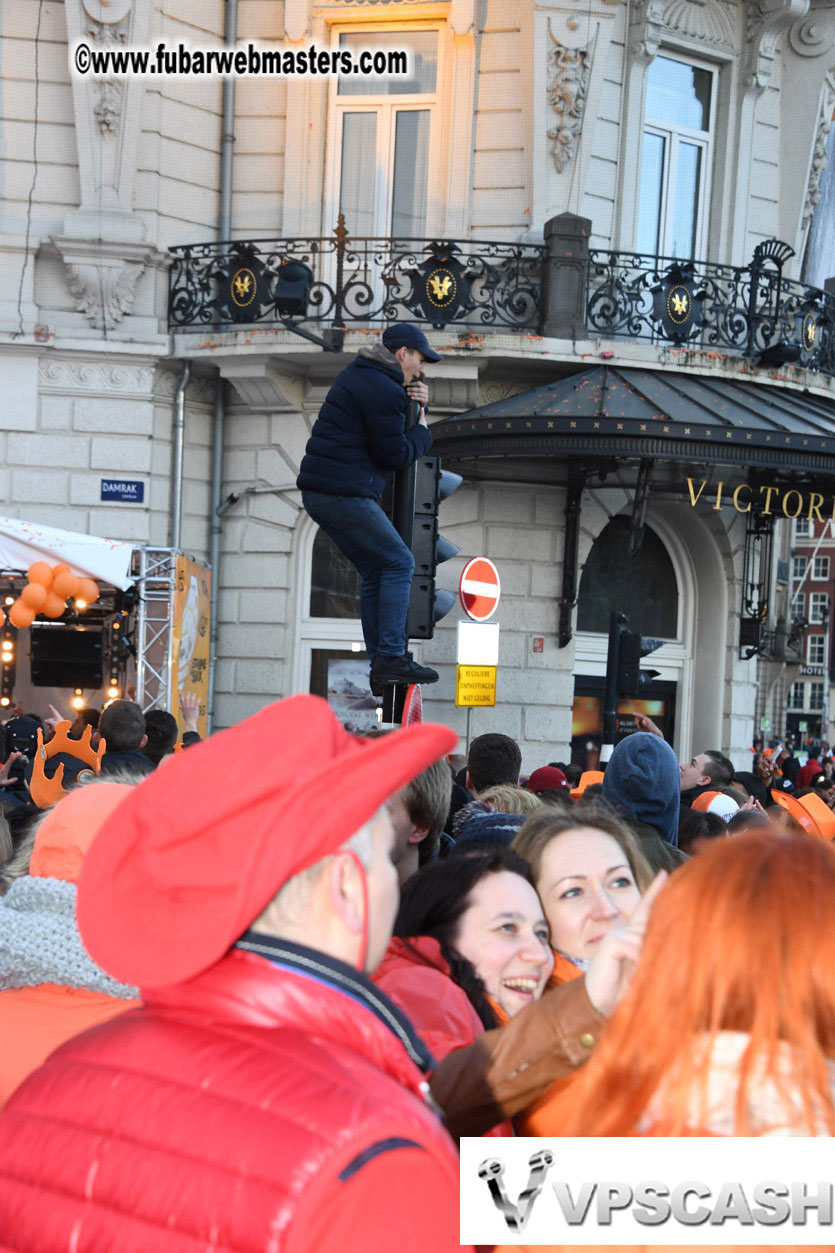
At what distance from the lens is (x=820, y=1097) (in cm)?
159

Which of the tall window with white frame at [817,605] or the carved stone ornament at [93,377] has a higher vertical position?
the carved stone ornament at [93,377]

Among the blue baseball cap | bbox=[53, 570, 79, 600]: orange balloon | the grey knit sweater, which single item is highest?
the blue baseball cap

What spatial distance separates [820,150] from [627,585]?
5432mm

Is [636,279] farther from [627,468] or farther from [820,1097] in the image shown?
[820,1097]

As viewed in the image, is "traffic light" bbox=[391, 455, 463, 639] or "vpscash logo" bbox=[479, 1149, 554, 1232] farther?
"traffic light" bbox=[391, 455, 463, 639]

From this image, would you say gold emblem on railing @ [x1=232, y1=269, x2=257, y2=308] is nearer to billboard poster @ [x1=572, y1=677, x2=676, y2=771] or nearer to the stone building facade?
the stone building facade

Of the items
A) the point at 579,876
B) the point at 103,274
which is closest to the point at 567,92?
the point at 103,274

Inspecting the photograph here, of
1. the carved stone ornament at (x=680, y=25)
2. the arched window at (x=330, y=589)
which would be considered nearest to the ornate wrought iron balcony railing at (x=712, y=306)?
the carved stone ornament at (x=680, y=25)

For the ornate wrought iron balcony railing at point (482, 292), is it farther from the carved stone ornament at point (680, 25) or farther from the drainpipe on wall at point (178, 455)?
the carved stone ornament at point (680, 25)

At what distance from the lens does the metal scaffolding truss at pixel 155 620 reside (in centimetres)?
1201

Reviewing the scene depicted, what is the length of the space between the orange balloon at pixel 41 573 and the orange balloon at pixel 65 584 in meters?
0.05

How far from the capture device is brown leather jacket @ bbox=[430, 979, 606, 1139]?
206 centimetres

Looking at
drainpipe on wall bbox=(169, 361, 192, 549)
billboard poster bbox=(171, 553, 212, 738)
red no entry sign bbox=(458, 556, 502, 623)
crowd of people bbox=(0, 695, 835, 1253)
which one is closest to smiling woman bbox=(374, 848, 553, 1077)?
crowd of people bbox=(0, 695, 835, 1253)

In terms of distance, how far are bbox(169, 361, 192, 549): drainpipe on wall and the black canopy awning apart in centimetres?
280
